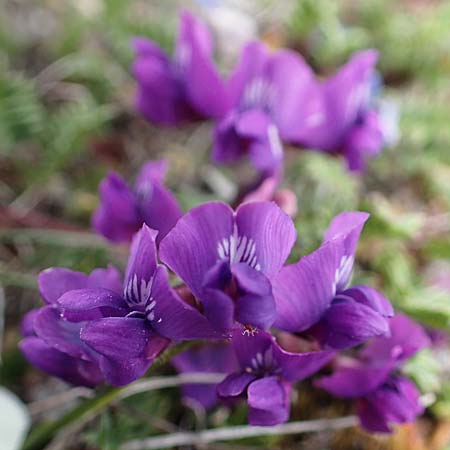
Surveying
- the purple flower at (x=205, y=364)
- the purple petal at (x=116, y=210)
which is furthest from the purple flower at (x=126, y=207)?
the purple flower at (x=205, y=364)

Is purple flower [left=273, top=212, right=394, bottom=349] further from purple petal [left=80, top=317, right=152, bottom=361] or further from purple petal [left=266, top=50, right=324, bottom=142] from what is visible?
purple petal [left=266, top=50, right=324, bottom=142]

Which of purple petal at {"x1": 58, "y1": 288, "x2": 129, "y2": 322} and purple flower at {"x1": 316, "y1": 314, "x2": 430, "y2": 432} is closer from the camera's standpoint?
purple petal at {"x1": 58, "y1": 288, "x2": 129, "y2": 322}

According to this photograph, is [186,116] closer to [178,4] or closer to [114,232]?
[114,232]

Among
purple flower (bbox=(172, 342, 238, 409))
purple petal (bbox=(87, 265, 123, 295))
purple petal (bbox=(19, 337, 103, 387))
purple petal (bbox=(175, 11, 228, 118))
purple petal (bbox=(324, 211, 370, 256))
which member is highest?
purple petal (bbox=(175, 11, 228, 118))

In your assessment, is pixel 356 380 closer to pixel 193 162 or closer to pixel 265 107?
pixel 265 107

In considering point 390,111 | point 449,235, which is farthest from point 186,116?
point 449,235

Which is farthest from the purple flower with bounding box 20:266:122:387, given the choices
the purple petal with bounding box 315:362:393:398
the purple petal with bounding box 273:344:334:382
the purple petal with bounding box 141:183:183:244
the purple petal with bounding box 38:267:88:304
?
the purple petal with bounding box 315:362:393:398

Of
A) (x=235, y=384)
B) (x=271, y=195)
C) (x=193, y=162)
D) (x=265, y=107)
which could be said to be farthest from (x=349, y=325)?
(x=193, y=162)
